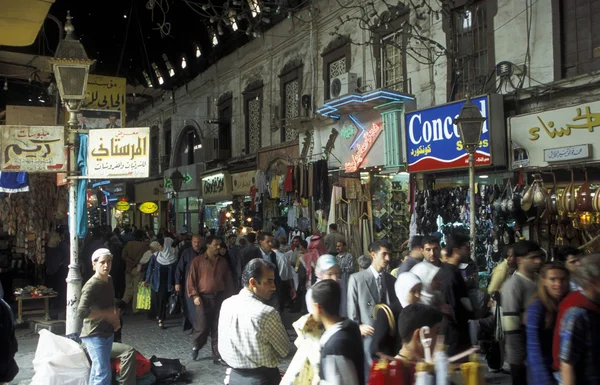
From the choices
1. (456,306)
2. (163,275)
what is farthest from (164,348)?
(456,306)

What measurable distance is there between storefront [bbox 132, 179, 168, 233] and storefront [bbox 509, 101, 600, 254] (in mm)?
21720

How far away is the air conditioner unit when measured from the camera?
47.0 ft

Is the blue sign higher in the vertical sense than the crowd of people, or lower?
higher

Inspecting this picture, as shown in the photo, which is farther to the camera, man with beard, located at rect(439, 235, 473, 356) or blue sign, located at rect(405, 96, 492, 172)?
blue sign, located at rect(405, 96, 492, 172)

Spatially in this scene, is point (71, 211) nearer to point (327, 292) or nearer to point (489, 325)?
point (327, 292)

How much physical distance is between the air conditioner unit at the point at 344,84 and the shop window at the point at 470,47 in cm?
277

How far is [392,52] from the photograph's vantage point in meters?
14.6

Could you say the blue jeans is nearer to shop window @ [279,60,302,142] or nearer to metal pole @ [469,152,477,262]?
metal pole @ [469,152,477,262]

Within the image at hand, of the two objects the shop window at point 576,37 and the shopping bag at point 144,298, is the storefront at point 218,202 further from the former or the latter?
the shop window at point 576,37

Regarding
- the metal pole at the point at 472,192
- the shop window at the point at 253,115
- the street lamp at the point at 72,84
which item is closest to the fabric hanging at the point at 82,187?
the street lamp at the point at 72,84

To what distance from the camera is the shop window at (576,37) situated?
Answer: 994 cm

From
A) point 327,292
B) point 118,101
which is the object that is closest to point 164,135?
point 118,101

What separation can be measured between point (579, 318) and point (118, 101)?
14.4 m

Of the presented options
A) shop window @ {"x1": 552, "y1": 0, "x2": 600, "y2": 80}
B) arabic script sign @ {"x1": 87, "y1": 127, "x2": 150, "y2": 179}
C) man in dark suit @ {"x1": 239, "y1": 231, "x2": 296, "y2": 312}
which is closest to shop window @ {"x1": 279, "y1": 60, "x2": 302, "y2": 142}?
man in dark suit @ {"x1": 239, "y1": 231, "x2": 296, "y2": 312}
